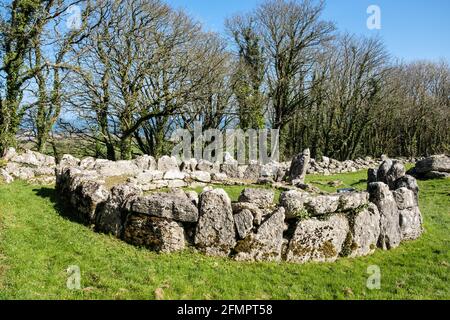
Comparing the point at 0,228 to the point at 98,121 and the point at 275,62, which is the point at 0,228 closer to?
the point at 98,121

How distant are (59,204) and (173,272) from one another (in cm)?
750

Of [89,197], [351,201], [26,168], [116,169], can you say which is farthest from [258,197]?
[26,168]

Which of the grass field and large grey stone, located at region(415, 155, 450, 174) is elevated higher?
large grey stone, located at region(415, 155, 450, 174)

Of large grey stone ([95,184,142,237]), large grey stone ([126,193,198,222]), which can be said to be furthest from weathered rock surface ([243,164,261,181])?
large grey stone ([126,193,198,222])

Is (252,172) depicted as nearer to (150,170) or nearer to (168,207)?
(150,170)

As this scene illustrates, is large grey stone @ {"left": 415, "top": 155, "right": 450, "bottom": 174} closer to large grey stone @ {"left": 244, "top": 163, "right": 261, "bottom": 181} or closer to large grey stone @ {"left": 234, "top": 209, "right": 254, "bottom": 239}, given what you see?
large grey stone @ {"left": 244, "top": 163, "right": 261, "bottom": 181}

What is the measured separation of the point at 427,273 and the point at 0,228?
39.5 feet

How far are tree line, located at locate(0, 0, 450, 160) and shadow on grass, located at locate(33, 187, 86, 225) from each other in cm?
965

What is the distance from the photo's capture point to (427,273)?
33.1ft

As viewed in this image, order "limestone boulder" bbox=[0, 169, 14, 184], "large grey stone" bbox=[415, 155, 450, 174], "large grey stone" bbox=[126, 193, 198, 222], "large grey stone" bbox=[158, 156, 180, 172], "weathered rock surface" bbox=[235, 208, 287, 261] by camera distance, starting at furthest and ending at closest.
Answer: "large grey stone" bbox=[415, 155, 450, 174]
"large grey stone" bbox=[158, 156, 180, 172]
"limestone boulder" bbox=[0, 169, 14, 184]
"large grey stone" bbox=[126, 193, 198, 222]
"weathered rock surface" bbox=[235, 208, 287, 261]

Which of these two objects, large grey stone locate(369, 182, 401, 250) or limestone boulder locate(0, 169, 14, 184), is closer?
large grey stone locate(369, 182, 401, 250)

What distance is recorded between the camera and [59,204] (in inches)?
579

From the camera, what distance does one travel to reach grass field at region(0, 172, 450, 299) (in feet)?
27.1

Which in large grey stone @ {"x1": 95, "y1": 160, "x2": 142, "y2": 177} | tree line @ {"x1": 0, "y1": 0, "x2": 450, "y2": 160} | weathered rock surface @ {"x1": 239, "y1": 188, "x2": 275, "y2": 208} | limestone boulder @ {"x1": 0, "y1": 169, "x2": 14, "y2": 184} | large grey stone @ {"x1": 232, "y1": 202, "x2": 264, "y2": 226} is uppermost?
tree line @ {"x1": 0, "y1": 0, "x2": 450, "y2": 160}
